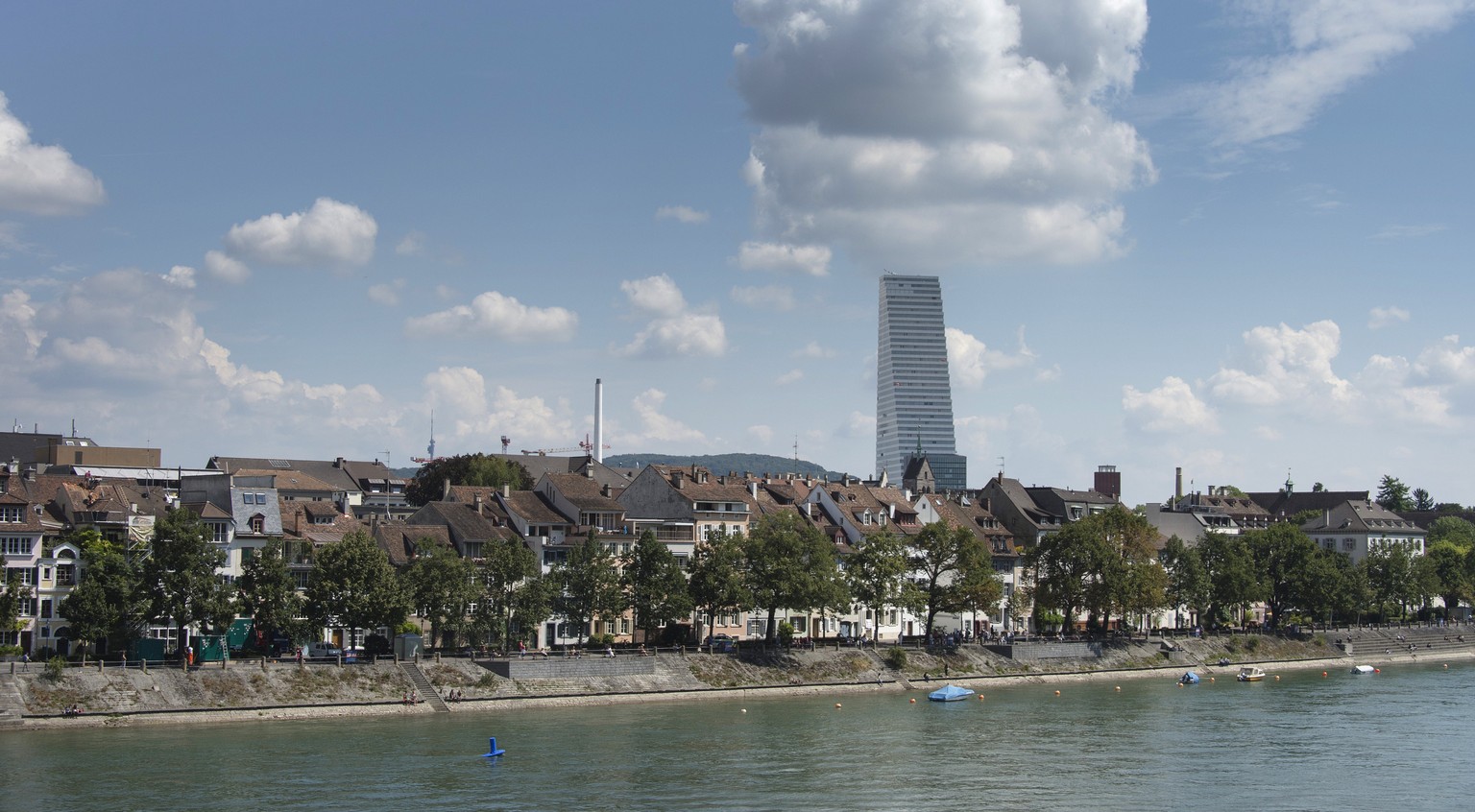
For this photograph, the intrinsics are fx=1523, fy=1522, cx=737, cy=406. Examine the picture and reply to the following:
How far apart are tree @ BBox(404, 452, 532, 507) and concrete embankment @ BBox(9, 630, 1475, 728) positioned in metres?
69.4

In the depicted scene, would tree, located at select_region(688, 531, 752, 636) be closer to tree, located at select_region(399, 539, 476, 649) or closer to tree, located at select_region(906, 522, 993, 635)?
tree, located at select_region(906, 522, 993, 635)

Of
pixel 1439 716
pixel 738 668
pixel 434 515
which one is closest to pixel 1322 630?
pixel 1439 716

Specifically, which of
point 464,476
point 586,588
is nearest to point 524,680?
point 586,588

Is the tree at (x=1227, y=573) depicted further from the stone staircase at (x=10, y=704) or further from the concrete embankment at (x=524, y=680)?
the stone staircase at (x=10, y=704)

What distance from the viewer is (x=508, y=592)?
114188 millimetres

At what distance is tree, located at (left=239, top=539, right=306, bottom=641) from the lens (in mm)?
102500

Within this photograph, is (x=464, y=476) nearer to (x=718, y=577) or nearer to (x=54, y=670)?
(x=718, y=577)

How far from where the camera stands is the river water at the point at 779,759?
72.1 m

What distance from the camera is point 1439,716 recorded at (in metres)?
111

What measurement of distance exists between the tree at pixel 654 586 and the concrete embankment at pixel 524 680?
340 centimetres

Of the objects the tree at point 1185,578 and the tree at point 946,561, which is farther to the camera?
the tree at point 1185,578

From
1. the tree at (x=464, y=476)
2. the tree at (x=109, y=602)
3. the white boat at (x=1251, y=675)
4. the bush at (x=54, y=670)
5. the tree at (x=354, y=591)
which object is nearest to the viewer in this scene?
the bush at (x=54, y=670)

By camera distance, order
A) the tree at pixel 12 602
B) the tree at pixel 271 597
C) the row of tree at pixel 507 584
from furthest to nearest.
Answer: the tree at pixel 271 597 < the row of tree at pixel 507 584 < the tree at pixel 12 602

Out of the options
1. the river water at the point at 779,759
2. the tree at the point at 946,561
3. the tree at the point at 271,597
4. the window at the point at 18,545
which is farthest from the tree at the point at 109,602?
the tree at the point at 946,561
